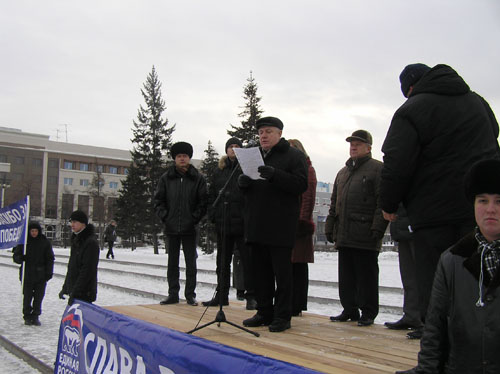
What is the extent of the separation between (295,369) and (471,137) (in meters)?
2.03

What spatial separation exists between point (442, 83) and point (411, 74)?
16.4 inches

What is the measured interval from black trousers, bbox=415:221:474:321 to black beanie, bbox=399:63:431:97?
1.19 metres

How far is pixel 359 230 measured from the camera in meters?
5.14

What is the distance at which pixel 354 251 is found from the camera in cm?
523

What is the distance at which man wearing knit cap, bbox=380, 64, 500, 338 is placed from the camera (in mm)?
3227

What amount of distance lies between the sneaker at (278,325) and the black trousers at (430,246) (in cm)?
161

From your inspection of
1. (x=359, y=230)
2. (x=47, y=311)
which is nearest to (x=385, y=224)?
(x=359, y=230)

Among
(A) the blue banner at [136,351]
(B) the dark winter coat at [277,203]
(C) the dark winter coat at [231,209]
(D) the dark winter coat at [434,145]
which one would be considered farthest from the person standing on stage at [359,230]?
(A) the blue banner at [136,351]

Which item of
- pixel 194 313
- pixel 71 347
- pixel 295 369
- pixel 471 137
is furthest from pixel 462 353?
pixel 194 313

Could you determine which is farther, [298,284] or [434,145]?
[298,284]

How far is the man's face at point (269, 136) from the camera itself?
4.95 metres

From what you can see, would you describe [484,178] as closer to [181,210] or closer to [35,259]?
[181,210]

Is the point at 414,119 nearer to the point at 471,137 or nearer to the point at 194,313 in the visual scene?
the point at 471,137

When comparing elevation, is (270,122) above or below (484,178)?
above
